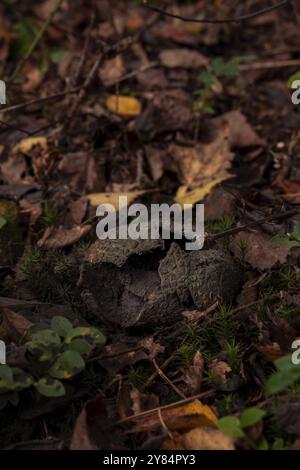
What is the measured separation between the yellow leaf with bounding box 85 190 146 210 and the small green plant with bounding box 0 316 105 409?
3.76 feet

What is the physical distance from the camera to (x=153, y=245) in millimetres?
2752

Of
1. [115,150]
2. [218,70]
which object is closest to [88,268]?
[115,150]

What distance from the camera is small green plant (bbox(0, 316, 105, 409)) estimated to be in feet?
7.36

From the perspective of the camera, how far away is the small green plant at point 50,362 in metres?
2.24

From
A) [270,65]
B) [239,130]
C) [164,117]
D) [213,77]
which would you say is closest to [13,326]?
[164,117]

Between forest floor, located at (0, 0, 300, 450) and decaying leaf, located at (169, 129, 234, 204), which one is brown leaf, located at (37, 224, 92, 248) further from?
decaying leaf, located at (169, 129, 234, 204)

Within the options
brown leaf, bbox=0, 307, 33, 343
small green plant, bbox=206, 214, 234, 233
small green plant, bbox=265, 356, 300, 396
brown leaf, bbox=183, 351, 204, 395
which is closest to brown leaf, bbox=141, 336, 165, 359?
brown leaf, bbox=183, 351, 204, 395

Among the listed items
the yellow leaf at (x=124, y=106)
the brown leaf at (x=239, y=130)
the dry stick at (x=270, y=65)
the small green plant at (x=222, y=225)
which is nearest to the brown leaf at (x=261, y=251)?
the small green plant at (x=222, y=225)

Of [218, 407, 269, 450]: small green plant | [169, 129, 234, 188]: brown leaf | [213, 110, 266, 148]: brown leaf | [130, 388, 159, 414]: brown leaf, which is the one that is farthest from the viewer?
[213, 110, 266, 148]: brown leaf

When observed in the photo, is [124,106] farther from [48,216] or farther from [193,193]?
[48,216]

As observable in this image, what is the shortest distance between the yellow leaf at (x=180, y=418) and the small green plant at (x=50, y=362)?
0.31 metres

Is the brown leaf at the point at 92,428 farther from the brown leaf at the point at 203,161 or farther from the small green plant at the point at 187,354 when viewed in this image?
the brown leaf at the point at 203,161

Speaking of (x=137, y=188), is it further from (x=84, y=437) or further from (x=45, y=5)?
(x=45, y=5)
